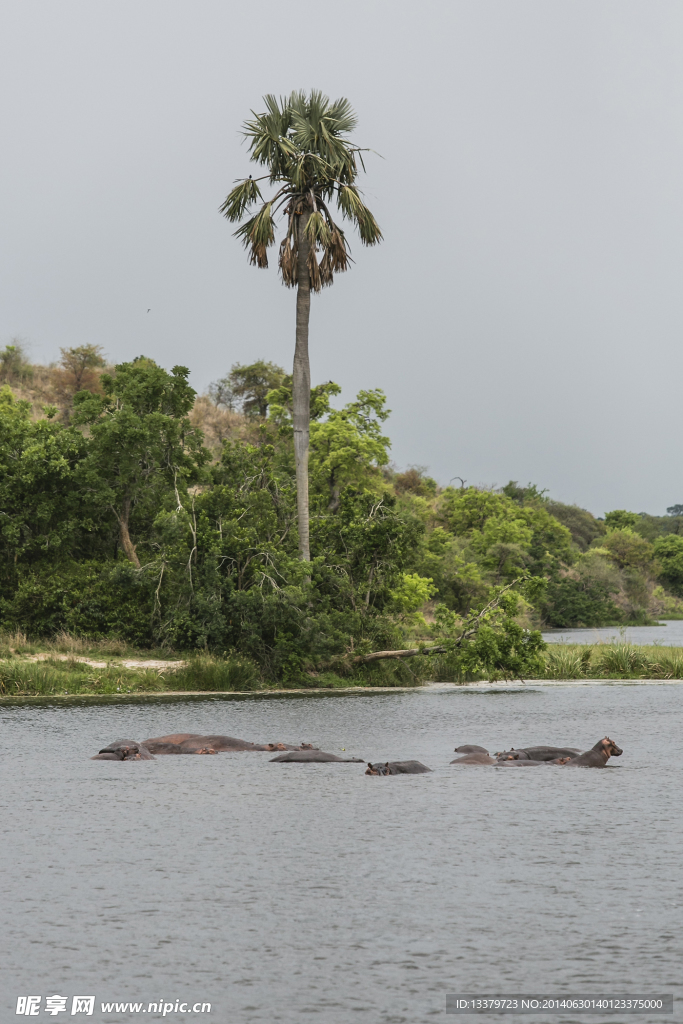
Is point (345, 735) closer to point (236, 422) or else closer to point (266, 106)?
point (266, 106)

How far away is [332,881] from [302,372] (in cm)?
2561

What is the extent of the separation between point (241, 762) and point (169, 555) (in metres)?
14.1

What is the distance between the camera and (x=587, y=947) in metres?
7.81

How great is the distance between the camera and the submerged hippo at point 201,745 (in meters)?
17.3

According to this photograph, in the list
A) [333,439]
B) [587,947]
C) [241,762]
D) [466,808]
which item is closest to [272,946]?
[587,947]

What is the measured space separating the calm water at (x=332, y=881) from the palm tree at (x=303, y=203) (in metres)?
17.3

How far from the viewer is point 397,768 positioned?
50.9ft

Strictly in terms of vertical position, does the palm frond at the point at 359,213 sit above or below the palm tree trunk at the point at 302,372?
above

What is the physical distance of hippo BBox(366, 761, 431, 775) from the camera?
50.2 ft

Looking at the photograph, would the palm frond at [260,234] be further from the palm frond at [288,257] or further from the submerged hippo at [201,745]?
the submerged hippo at [201,745]

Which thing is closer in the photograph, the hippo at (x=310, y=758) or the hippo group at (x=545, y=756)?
the hippo group at (x=545, y=756)

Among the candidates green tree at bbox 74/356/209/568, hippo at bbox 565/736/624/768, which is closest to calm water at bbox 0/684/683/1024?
hippo at bbox 565/736/624/768

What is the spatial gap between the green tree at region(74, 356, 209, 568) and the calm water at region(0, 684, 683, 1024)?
52.2ft

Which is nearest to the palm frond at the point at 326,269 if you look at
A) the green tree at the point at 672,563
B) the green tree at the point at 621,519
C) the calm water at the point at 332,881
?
the calm water at the point at 332,881
